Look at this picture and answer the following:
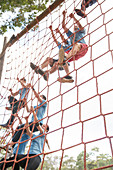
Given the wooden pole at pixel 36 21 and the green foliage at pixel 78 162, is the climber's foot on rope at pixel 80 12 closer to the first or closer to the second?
the wooden pole at pixel 36 21

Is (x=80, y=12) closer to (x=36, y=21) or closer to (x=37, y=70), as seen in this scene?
(x=36, y=21)

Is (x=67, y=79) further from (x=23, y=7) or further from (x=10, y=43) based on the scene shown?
(x=23, y=7)

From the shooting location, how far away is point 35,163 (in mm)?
1994

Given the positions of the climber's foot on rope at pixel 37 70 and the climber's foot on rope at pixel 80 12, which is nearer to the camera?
the climber's foot on rope at pixel 80 12

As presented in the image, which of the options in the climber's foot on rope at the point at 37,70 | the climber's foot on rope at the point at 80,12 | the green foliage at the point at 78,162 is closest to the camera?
the climber's foot on rope at the point at 80,12

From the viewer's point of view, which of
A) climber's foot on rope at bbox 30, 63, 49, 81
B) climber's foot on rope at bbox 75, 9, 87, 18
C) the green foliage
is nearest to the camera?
climber's foot on rope at bbox 75, 9, 87, 18

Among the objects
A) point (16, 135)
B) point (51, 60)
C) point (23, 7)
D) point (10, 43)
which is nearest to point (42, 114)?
point (16, 135)

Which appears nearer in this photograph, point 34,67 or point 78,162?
point 34,67

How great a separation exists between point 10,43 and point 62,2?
86 centimetres

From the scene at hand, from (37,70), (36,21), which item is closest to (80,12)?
(36,21)

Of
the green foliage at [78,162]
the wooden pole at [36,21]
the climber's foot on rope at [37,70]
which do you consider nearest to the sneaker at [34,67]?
the climber's foot on rope at [37,70]

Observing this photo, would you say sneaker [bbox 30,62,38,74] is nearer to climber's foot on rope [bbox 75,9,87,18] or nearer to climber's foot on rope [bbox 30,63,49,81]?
climber's foot on rope [bbox 30,63,49,81]

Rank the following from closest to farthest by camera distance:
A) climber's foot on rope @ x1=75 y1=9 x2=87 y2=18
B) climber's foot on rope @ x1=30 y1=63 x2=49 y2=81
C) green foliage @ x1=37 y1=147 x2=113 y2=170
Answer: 1. climber's foot on rope @ x1=75 y1=9 x2=87 y2=18
2. climber's foot on rope @ x1=30 y1=63 x2=49 y2=81
3. green foliage @ x1=37 y1=147 x2=113 y2=170

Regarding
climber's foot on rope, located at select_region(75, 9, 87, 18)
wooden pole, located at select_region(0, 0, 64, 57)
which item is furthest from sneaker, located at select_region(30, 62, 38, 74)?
climber's foot on rope, located at select_region(75, 9, 87, 18)
